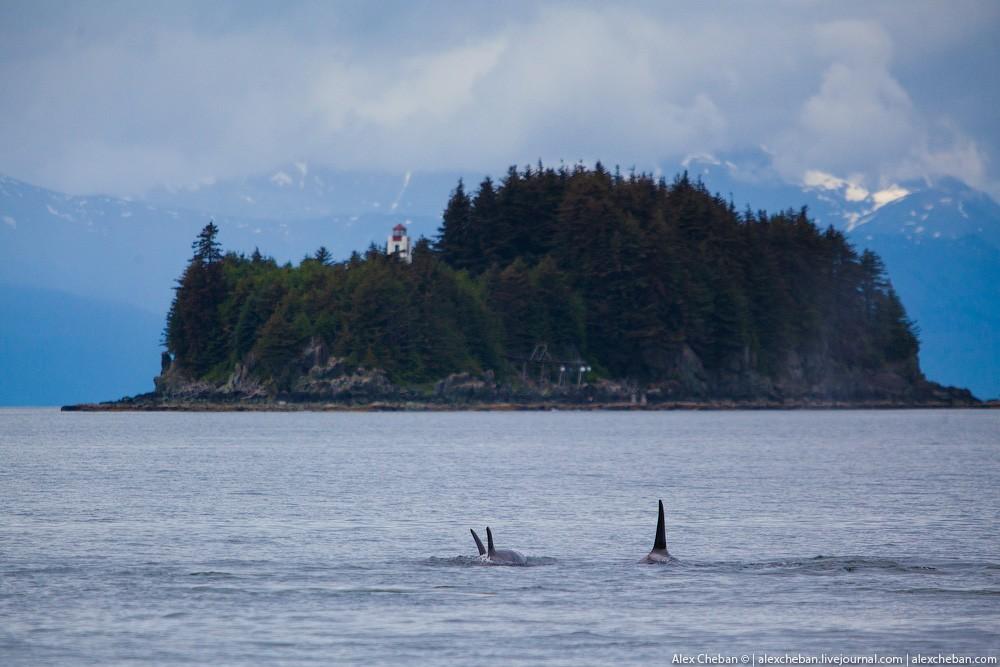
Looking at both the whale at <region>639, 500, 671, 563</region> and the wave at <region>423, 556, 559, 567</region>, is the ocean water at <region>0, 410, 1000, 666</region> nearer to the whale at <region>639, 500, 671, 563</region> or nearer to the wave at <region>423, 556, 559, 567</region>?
the wave at <region>423, 556, 559, 567</region>

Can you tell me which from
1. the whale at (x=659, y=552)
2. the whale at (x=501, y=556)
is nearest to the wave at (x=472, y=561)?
the whale at (x=501, y=556)

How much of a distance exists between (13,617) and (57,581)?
4.30 meters

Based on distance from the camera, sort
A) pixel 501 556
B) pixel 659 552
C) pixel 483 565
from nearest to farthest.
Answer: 1. pixel 483 565
2. pixel 501 556
3. pixel 659 552

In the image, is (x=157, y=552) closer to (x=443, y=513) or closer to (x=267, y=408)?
(x=443, y=513)

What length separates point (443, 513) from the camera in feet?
167

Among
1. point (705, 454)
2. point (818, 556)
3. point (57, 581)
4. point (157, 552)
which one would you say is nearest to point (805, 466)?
point (705, 454)

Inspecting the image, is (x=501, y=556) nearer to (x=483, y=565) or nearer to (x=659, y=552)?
(x=483, y=565)

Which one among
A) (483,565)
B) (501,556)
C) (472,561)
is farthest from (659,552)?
(472,561)

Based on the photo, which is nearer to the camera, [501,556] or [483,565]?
[483,565]

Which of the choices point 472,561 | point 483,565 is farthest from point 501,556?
point 472,561

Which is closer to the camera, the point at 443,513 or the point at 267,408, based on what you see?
the point at 443,513

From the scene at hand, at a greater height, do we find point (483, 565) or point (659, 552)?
point (659, 552)

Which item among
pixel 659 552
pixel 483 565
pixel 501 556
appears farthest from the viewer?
pixel 659 552

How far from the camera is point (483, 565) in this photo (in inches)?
1439
